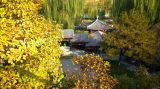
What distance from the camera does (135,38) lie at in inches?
813

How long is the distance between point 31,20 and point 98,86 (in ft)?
15.8

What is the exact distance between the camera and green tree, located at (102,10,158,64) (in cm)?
2030

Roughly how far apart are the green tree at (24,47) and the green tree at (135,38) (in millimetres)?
14600

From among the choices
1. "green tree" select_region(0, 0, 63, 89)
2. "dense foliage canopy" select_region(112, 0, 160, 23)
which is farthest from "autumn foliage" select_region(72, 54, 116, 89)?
"dense foliage canopy" select_region(112, 0, 160, 23)

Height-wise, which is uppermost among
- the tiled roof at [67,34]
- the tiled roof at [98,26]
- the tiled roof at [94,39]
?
the tiled roof at [98,26]

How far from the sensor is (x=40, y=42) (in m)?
6.14

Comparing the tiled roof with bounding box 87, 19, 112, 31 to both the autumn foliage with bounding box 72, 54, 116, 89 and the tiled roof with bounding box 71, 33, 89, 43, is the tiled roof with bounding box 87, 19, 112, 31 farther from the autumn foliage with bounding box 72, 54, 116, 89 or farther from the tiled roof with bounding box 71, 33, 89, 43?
the autumn foliage with bounding box 72, 54, 116, 89

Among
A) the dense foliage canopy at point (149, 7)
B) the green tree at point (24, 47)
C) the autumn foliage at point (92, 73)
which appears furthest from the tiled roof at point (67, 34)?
the green tree at point (24, 47)

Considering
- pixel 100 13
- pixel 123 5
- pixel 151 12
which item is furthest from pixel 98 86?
pixel 100 13

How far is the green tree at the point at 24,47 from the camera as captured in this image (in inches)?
213

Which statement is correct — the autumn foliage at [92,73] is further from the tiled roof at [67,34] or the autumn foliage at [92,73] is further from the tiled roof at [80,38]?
the tiled roof at [67,34]

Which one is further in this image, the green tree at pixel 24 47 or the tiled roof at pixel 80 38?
the tiled roof at pixel 80 38

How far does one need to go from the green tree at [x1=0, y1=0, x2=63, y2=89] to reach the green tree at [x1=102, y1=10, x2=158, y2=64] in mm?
14600

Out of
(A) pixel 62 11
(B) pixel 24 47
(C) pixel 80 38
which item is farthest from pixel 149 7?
(B) pixel 24 47
